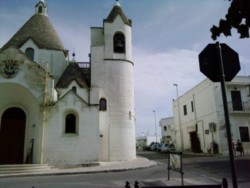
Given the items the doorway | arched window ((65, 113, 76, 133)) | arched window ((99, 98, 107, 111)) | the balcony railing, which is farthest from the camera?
the doorway

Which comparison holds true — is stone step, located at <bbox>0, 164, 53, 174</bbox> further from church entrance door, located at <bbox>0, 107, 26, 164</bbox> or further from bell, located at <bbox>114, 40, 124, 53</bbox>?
bell, located at <bbox>114, 40, 124, 53</bbox>

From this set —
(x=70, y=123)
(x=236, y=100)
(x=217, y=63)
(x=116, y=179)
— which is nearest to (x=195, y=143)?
(x=236, y=100)

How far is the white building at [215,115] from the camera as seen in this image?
30469mm

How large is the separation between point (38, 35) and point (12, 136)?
11.2 m

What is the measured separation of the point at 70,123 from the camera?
70.0 ft

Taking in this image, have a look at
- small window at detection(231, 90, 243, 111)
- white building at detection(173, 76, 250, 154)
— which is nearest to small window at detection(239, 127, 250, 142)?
white building at detection(173, 76, 250, 154)

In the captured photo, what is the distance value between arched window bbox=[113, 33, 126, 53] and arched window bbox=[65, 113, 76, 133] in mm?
8532

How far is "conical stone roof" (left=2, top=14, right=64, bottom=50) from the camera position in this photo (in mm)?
26500

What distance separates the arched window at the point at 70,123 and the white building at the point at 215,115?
17.0 meters

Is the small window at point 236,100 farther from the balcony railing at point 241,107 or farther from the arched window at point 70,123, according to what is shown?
the arched window at point 70,123

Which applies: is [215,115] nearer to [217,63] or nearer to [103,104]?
[103,104]

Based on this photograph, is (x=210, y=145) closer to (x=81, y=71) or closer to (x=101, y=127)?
(x=101, y=127)

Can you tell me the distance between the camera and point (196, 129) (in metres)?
36.3

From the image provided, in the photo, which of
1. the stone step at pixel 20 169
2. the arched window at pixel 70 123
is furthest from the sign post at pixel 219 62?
the arched window at pixel 70 123
